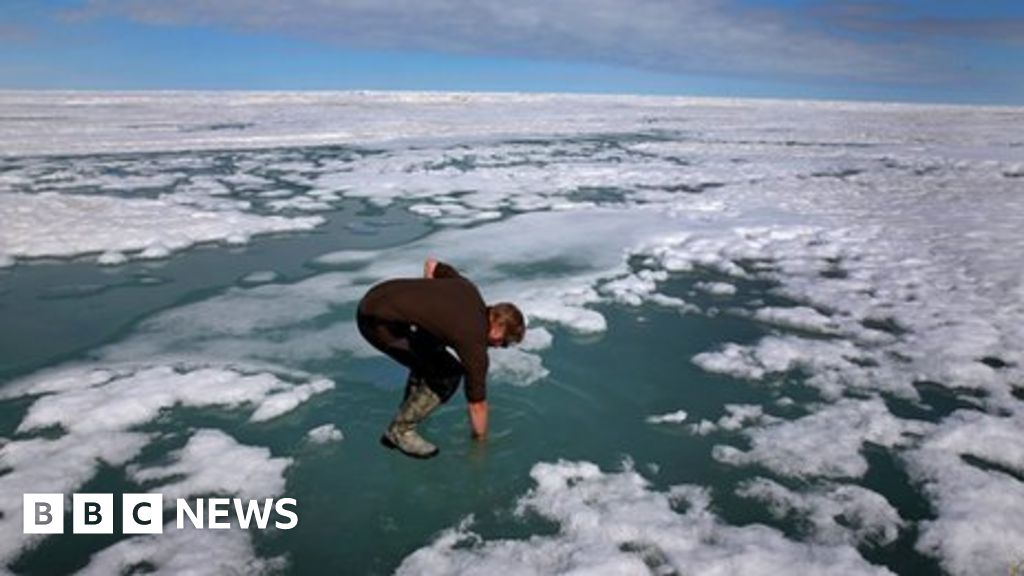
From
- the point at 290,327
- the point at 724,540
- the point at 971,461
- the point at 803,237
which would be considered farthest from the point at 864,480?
the point at 803,237

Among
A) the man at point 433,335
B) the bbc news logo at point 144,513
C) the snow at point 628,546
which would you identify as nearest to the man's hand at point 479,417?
the man at point 433,335

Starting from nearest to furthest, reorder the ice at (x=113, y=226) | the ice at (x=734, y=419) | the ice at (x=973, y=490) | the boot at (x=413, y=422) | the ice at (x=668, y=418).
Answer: the ice at (x=973, y=490) → the boot at (x=413, y=422) → the ice at (x=734, y=419) → the ice at (x=668, y=418) → the ice at (x=113, y=226)

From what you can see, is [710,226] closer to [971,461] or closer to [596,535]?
[971,461]

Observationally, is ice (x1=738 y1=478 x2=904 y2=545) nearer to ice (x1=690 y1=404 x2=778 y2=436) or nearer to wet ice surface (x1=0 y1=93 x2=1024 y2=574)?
wet ice surface (x1=0 y1=93 x2=1024 y2=574)

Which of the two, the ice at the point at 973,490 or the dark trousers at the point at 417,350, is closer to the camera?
the ice at the point at 973,490

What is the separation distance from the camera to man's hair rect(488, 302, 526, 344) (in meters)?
3.66

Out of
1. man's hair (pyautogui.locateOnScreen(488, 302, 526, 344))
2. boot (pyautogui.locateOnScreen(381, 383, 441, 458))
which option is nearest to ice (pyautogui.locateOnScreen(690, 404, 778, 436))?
man's hair (pyautogui.locateOnScreen(488, 302, 526, 344))

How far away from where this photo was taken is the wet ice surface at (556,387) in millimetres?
3471

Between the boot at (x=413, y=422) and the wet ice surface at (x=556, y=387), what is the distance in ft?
0.31

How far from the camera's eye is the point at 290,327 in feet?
20.5

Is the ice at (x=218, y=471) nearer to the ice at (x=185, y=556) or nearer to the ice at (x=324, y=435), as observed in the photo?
the ice at (x=324, y=435)

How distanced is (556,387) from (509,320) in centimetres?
160

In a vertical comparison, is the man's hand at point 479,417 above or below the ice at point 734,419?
above

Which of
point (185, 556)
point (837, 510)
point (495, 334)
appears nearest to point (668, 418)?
point (837, 510)
